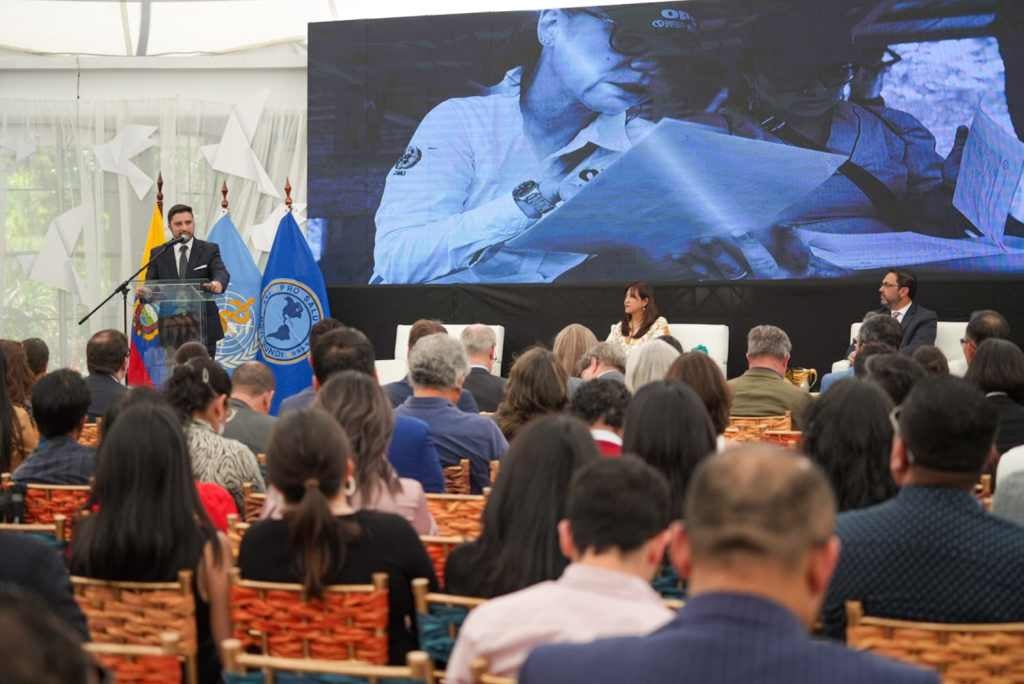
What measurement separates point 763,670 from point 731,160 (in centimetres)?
885

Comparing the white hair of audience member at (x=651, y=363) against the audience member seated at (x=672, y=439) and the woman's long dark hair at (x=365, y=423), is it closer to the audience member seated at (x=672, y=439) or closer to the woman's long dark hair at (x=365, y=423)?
the woman's long dark hair at (x=365, y=423)

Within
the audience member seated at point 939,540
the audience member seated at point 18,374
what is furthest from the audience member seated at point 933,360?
the audience member seated at point 18,374

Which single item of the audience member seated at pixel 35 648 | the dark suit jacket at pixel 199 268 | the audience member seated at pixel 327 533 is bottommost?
the audience member seated at pixel 327 533

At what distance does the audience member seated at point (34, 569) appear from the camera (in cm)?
231

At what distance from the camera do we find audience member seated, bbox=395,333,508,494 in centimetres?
477

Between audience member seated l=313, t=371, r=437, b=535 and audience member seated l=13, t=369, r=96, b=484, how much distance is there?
1.02m

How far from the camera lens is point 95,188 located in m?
11.9

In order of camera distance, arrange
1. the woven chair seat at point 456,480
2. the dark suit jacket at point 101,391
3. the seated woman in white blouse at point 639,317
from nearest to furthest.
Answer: the woven chair seat at point 456,480, the dark suit jacket at point 101,391, the seated woman in white blouse at point 639,317

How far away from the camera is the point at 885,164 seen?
31.4 ft

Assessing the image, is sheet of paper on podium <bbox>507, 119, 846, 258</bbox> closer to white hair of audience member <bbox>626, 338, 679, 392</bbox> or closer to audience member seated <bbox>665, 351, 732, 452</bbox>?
white hair of audience member <bbox>626, 338, 679, 392</bbox>

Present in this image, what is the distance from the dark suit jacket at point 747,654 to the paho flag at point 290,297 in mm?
8834

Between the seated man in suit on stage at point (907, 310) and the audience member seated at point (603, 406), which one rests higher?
the seated man in suit on stage at point (907, 310)

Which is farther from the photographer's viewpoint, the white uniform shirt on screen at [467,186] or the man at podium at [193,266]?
the white uniform shirt on screen at [467,186]

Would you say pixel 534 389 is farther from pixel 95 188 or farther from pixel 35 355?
pixel 95 188
